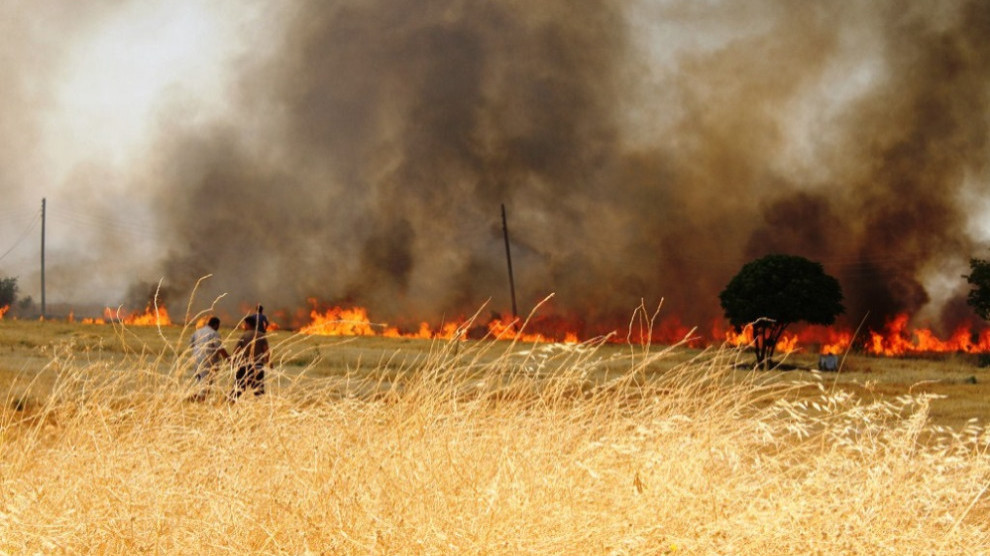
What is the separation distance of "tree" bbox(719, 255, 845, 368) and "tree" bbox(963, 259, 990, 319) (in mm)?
11732

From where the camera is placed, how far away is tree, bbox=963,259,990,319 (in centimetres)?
Answer: 4306

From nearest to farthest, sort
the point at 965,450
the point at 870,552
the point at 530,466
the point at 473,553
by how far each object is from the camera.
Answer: the point at 473,553 < the point at 870,552 < the point at 530,466 < the point at 965,450

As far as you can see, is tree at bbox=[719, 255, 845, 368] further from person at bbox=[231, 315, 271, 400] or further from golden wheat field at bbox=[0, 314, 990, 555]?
golden wheat field at bbox=[0, 314, 990, 555]

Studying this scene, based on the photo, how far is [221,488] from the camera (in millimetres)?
4953

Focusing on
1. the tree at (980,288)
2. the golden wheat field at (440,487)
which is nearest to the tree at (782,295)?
the tree at (980,288)

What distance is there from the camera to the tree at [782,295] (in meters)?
35.3

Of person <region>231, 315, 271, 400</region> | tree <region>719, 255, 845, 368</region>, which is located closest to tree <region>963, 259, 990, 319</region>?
tree <region>719, 255, 845, 368</region>

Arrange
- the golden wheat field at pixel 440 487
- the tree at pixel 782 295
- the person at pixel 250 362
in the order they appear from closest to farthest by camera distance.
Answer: the golden wheat field at pixel 440 487 → the person at pixel 250 362 → the tree at pixel 782 295

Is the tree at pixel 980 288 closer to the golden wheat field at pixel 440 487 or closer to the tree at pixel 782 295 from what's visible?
the tree at pixel 782 295

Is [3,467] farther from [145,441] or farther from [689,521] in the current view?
[689,521]

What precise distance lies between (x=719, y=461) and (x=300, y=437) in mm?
3142

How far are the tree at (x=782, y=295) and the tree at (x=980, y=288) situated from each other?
11732 millimetres

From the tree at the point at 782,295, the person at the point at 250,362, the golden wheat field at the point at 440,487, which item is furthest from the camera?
the tree at the point at 782,295

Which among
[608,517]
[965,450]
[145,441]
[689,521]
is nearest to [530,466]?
[608,517]
